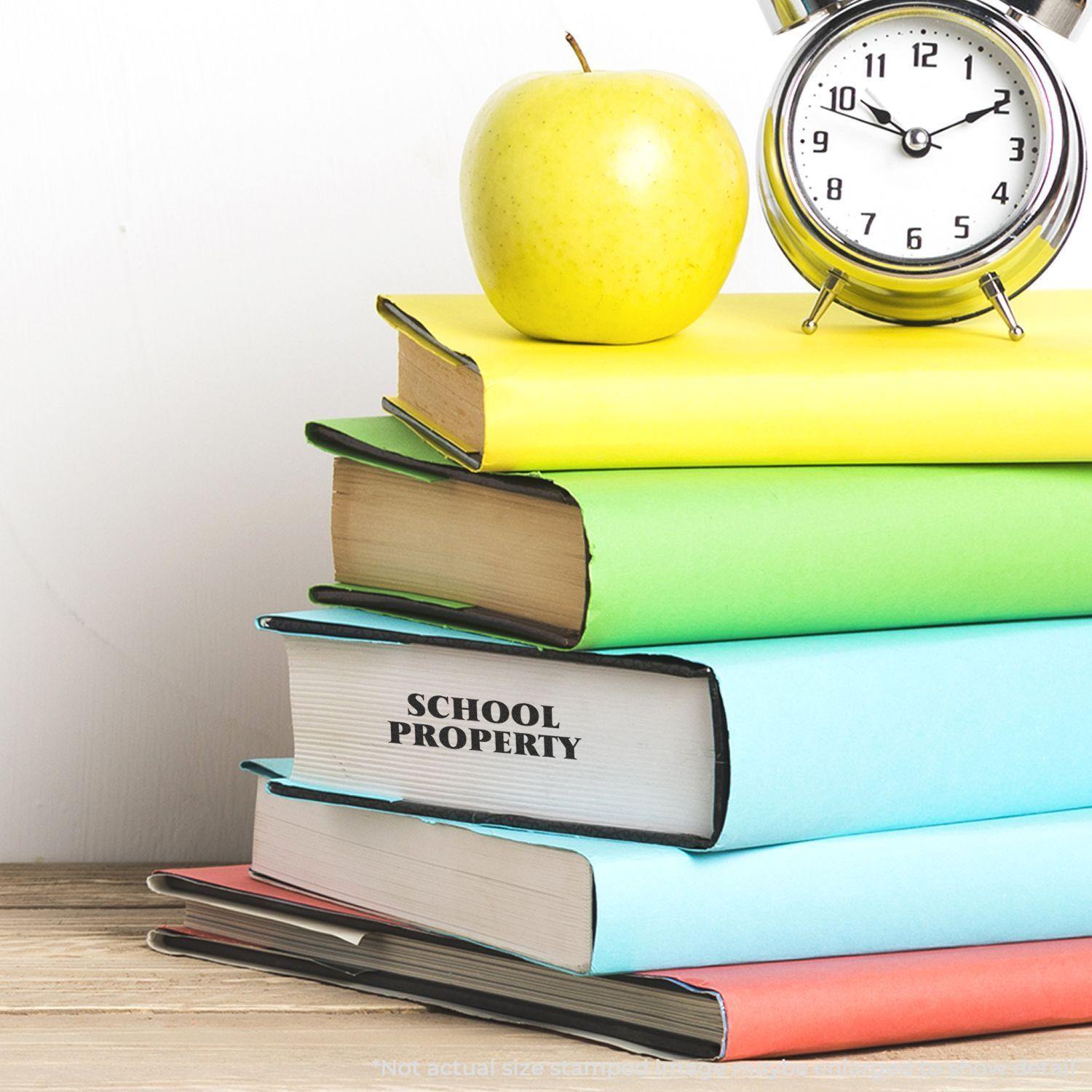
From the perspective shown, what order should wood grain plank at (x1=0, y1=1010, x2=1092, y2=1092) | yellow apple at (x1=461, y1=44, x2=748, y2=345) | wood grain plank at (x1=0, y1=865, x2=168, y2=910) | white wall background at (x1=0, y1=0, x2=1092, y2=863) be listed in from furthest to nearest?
white wall background at (x1=0, y1=0, x2=1092, y2=863) → wood grain plank at (x1=0, y1=865, x2=168, y2=910) → yellow apple at (x1=461, y1=44, x2=748, y2=345) → wood grain plank at (x1=0, y1=1010, x2=1092, y2=1092)

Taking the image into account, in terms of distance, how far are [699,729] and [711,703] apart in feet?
0.05

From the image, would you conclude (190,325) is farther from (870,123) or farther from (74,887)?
(870,123)

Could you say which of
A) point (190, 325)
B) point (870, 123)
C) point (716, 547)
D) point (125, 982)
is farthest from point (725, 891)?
point (190, 325)

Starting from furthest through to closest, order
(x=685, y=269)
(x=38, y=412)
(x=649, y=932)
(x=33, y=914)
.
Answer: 1. (x=38, y=412)
2. (x=33, y=914)
3. (x=685, y=269)
4. (x=649, y=932)

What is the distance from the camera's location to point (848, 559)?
766mm

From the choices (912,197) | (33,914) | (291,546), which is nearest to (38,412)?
(291,546)

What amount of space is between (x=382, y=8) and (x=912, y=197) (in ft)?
1.45

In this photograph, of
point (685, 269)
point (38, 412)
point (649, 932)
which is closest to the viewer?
point (649, 932)

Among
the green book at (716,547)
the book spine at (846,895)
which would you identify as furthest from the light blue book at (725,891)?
the green book at (716,547)

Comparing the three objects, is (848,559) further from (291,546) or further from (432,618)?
(291,546)

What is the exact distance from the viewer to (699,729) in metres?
0.71

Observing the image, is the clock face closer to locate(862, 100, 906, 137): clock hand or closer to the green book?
locate(862, 100, 906, 137): clock hand

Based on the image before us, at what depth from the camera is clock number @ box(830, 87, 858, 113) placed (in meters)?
0.85

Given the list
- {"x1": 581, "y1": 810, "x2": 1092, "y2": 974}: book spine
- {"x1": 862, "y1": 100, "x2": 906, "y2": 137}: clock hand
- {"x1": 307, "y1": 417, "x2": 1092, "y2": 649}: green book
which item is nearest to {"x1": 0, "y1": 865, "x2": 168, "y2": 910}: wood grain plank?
{"x1": 307, "y1": 417, "x2": 1092, "y2": 649}: green book
